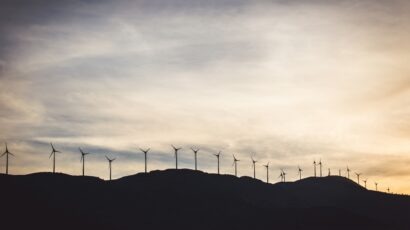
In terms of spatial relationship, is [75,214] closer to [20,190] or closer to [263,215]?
[20,190]

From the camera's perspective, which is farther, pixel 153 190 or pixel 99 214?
pixel 153 190

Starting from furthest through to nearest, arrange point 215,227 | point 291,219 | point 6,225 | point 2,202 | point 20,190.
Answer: point 291,219 < point 215,227 < point 20,190 < point 2,202 < point 6,225

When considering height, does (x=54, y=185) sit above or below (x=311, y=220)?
above

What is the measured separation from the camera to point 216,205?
194875 mm

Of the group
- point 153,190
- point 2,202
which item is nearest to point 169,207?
point 153,190

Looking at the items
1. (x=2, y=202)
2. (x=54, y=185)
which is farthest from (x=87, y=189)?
(x=2, y=202)

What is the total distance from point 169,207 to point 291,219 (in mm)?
44832

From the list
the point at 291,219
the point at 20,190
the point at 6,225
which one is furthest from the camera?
the point at 291,219

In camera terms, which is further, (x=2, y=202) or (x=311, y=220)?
(x=311, y=220)

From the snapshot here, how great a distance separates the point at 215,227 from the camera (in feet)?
580

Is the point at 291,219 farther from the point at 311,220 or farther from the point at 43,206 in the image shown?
the point at 43,206

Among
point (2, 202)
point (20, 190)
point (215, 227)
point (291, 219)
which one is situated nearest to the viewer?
point (2, 202)

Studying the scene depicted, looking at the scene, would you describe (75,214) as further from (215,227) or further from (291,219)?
(291,219)

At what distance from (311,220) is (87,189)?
81.7 metres
